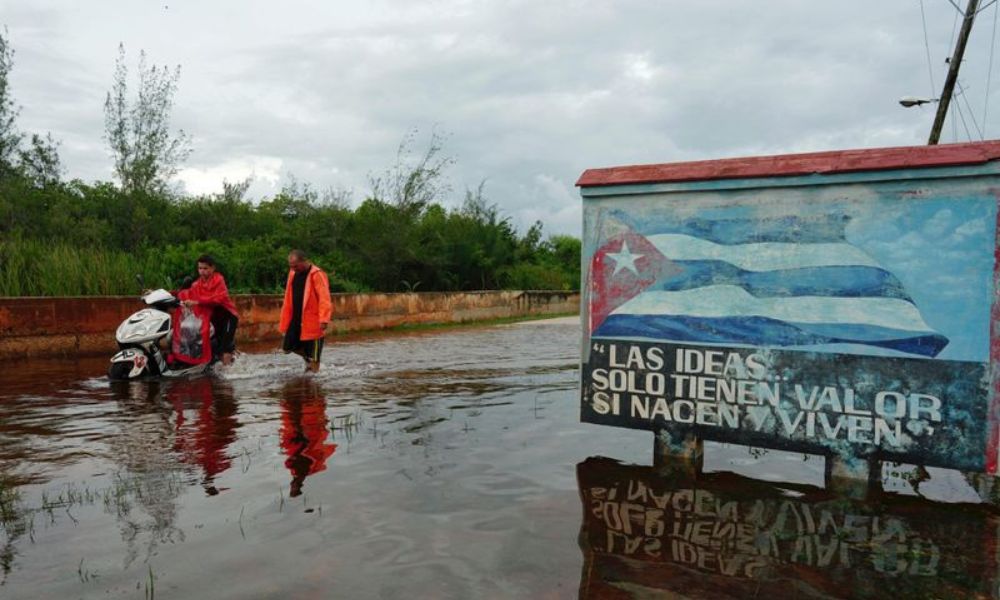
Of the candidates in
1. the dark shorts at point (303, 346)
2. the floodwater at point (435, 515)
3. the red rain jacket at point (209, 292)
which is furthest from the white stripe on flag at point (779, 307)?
the red rain jacket at point (209, 292)

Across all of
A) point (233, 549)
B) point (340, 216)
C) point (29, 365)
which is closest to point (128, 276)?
point (29, 365)

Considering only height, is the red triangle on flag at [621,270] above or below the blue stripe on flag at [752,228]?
below

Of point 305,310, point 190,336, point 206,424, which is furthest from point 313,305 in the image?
point 206,424

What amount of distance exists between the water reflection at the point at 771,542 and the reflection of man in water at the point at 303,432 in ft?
5.72

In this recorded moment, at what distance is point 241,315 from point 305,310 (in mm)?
5567

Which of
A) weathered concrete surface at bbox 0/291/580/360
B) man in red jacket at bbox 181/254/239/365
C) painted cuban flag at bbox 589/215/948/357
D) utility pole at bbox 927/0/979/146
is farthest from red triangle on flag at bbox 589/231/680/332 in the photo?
utility pole at bbox 927/0/979/146

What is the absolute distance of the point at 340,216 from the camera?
Result: 2186cm

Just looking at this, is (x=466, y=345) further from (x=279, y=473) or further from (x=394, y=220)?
(x=279, y=473)

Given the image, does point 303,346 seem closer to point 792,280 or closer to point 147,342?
point 147,342

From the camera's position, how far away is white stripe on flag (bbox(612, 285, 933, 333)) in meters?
4.01

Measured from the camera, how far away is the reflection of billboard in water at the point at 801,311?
385cm

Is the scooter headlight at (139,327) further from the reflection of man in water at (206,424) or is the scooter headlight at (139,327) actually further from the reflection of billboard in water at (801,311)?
the reflection of billboard in water at (801,311)

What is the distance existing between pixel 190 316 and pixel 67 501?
5271 millimetres

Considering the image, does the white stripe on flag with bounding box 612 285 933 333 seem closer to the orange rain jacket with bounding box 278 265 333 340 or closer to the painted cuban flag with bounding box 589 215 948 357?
the painted cuban flag with bounding box 589 215 948 357
